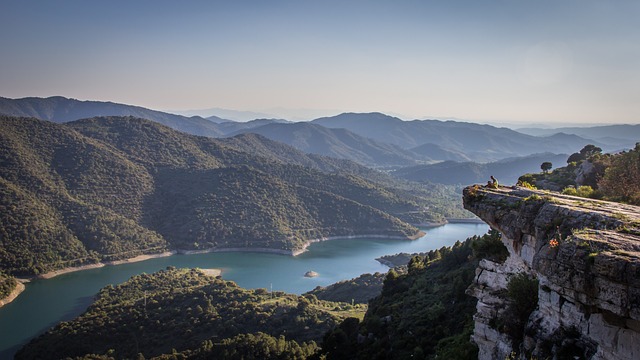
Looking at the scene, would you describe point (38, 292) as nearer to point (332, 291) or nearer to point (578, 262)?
point (332, 291)

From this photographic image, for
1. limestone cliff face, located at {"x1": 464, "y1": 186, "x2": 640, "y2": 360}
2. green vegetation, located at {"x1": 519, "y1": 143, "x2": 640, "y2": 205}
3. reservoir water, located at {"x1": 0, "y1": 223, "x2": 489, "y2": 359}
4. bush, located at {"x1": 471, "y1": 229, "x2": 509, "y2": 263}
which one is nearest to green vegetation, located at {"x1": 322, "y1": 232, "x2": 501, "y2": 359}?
bush, located at {"x1": 471, "y1": 229, "x2": 509, "y2": 263}

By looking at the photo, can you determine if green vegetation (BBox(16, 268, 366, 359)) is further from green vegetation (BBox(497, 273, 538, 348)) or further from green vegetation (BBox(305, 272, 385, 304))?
green vegetation (BBox(497, 273, 538, 348))

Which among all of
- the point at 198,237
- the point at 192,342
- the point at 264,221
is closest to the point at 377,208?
the point at 264,221

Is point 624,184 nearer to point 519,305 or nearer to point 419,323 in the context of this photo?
point 519,305

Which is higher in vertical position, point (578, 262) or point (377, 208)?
point (578, 262)

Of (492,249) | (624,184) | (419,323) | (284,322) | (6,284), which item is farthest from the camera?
(6,284)

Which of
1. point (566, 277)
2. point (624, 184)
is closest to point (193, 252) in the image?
point (624, 184)
